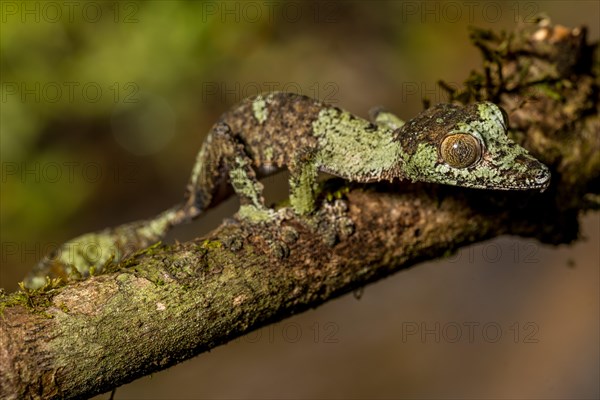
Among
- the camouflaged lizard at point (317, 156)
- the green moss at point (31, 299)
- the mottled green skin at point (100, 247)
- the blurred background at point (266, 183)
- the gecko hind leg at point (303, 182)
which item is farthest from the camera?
the blurred background at point (266, 183)

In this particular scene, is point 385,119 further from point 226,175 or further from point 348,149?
point 226,175

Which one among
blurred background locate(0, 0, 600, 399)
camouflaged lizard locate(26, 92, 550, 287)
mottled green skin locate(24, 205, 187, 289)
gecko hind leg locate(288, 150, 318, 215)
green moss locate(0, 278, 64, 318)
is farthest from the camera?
blurred background locate(0, 0, 600, 399)

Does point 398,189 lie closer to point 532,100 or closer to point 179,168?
point 532,100

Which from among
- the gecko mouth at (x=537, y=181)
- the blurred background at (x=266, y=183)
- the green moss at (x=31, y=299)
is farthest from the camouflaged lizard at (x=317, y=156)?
the blurred background at (x=266, y=183)

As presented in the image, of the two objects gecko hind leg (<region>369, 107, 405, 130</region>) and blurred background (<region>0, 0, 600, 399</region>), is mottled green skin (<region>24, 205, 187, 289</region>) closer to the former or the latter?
gecko hind leg (<region>369, 107, 405, 130</region>)

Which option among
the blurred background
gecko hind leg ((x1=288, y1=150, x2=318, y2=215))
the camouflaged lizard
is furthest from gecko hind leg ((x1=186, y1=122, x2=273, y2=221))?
the blurred background

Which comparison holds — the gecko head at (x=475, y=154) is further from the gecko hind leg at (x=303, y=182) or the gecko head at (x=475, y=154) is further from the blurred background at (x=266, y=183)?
the blurred background at (x=266, y=183)

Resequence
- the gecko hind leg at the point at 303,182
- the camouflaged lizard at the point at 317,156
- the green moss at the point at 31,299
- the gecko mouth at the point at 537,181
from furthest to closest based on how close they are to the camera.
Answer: the gecko hind leg at the point at 303,182 → the camouflaged lizard at the point at 317,156 → the gecko mouth at the point at 537,181 → the green moss at the point at 31,299

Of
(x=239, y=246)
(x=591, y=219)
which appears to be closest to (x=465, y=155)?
(x=239, y=246)

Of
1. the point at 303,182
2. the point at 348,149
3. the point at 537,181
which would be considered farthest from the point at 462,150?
the point at 303,182
